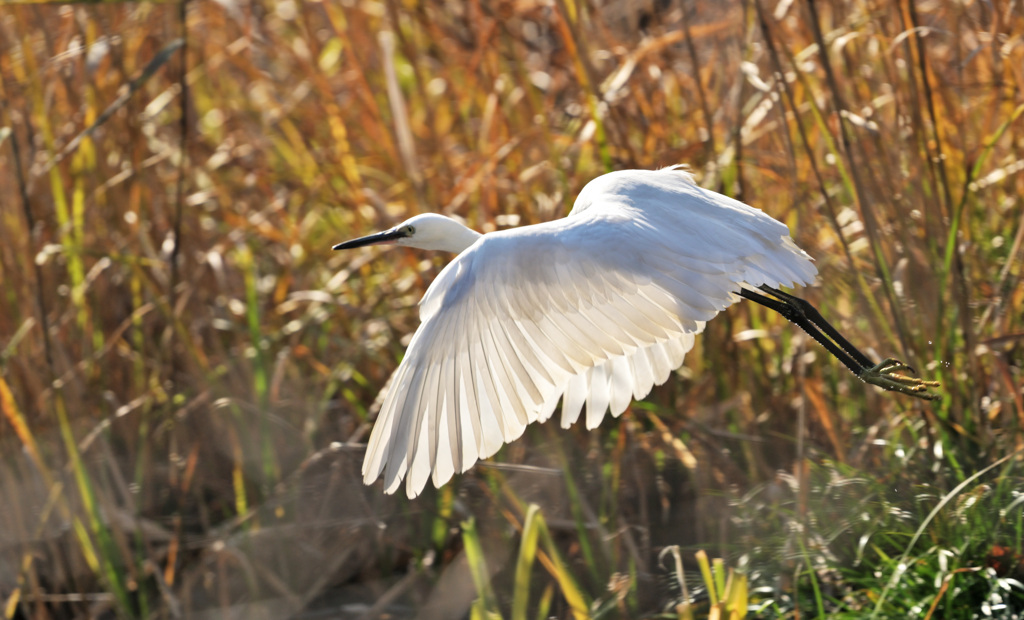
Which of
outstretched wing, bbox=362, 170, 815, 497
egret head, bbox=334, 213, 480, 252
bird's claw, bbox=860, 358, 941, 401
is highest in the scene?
egret head, bbox=334, 213, 480, 252

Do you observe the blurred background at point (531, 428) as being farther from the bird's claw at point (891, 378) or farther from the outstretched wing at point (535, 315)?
the outstretched wing at point (535, 315)

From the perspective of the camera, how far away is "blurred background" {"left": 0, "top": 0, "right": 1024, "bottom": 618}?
6.02 feet

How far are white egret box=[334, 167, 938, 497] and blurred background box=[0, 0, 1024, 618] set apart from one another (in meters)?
0.37

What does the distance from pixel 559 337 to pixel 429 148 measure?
1.46m

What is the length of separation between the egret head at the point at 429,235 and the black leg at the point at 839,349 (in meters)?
0.49

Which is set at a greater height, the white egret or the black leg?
the white egret

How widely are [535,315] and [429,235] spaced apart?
42 centimetres

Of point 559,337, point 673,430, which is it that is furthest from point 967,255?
point 559,337

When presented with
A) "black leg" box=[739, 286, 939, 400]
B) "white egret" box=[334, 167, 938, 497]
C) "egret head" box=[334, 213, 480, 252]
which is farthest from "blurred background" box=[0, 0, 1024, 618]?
"egret head" box=[334, 213, 480, 252]

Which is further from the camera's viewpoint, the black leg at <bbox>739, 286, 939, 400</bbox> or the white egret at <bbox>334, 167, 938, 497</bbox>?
the black leg at <bbox>739, 286, 939, 400</bbox>

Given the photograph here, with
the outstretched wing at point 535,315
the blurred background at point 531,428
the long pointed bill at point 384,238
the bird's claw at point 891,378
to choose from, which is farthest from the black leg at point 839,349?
the long pointed bill at point 384,238

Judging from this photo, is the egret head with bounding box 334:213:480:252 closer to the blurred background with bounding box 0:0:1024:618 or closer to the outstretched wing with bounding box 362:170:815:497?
the outstretched wing with bounding box 362:170:815:497

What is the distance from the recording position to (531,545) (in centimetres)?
161

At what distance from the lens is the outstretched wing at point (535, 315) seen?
4.20 feet
